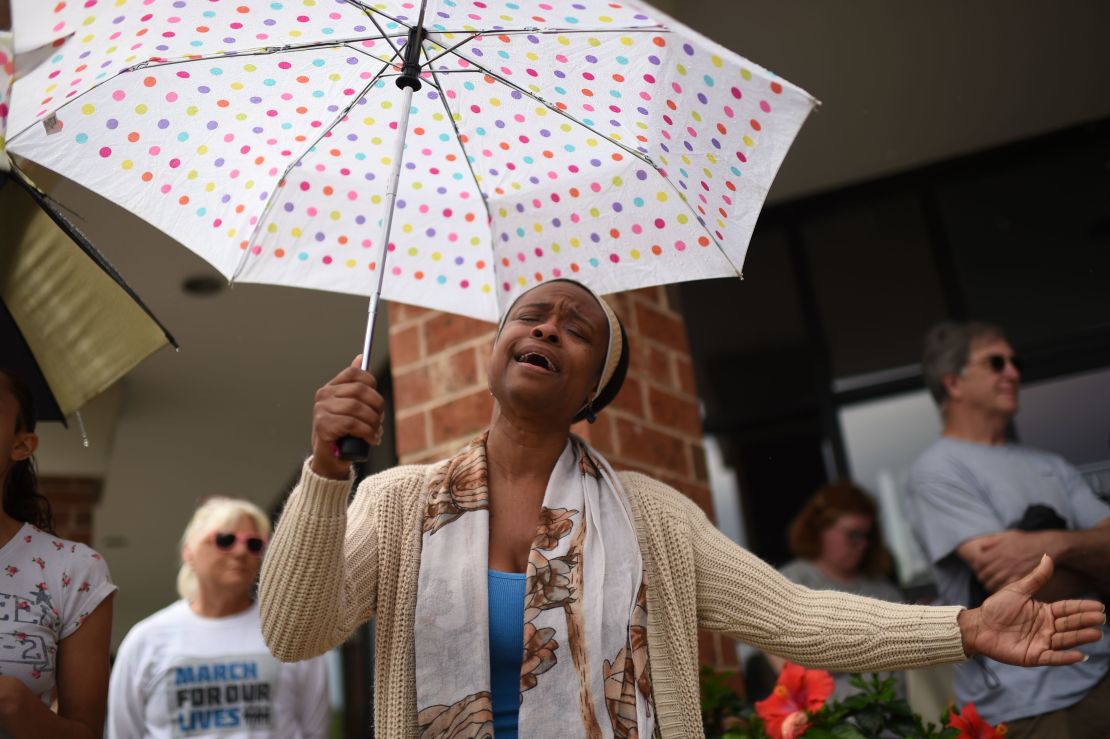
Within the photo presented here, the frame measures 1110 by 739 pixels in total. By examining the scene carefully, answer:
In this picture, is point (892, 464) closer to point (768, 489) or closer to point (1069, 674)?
point (768, 489)

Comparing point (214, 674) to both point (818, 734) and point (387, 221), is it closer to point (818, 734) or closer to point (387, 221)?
point (818, 734)

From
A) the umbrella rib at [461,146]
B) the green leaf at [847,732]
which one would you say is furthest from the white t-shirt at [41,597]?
the green leaf at [847,732]

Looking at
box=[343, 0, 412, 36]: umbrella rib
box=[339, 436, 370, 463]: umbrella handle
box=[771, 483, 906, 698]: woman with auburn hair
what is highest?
box=[343, 0, 412, 36]: umbrella rib

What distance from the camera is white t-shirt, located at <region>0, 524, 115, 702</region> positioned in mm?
2170

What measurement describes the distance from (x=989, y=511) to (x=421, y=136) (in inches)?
83.5

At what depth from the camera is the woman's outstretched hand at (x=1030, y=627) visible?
6.79 ft

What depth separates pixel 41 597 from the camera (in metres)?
2.23

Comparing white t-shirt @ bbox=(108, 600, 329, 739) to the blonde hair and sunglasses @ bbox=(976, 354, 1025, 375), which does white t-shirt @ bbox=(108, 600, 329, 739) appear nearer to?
the blonde hair

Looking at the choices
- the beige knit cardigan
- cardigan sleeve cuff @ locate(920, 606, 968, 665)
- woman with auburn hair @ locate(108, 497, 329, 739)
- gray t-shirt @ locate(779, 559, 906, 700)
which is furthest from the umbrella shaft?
gray t-shirt @ locate(779, 559, 906, 700)

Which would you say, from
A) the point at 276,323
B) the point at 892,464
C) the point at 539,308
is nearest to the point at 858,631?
the point at 539,308

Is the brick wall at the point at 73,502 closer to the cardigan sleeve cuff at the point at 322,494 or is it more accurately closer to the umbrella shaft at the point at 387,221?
the umbrella shaft at the point at 387,221

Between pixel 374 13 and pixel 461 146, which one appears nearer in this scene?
pixel 374 13

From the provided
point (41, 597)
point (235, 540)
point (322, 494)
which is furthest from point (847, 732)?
point (235, 540)

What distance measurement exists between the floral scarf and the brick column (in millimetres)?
1160
